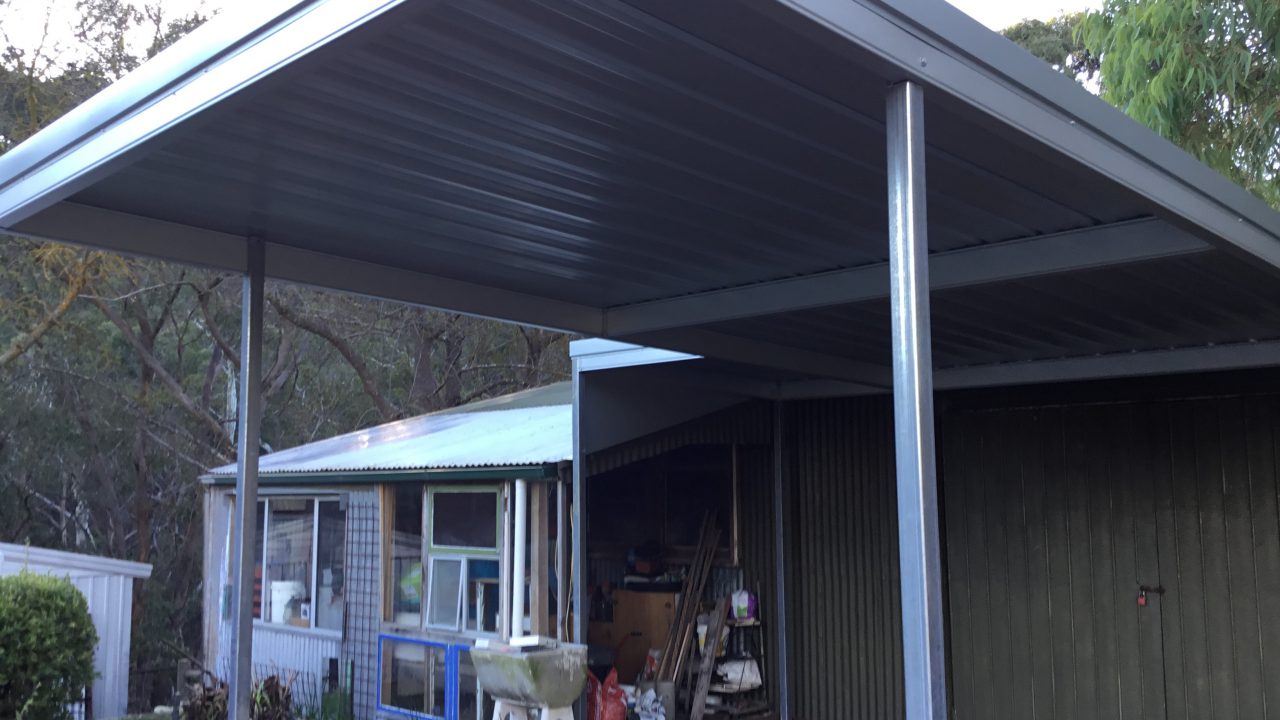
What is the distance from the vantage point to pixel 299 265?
5.13 meters

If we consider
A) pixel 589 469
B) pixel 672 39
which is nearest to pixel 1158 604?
pixel 589 469

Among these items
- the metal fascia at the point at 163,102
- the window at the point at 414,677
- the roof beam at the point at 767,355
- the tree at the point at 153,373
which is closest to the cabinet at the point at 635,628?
the window at the point at 414,677

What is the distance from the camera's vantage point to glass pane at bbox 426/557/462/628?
31.2 ft

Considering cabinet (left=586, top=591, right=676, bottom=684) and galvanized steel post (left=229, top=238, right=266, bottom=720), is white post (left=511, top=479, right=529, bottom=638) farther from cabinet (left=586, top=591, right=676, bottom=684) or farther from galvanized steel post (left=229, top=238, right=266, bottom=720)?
galvanized steel post (left=229, top=238, right=266, bottom=720)

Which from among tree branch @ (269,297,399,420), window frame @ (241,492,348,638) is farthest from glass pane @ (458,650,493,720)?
tree branch @ (269,297,399,420)

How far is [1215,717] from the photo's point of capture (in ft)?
24.9

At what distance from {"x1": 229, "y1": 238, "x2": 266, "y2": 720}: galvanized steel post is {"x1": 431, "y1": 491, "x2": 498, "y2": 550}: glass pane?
463 centimetres

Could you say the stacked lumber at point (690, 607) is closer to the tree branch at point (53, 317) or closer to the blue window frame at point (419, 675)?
the blue window frame at point (419, 675)

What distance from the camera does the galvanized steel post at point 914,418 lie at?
269 centimetres

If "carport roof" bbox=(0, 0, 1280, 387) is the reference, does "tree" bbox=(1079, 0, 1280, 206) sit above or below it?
above

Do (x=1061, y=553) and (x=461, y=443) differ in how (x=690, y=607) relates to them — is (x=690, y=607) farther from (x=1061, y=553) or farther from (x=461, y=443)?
(x=1061, y=553)

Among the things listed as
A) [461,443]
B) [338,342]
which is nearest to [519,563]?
[461,443]

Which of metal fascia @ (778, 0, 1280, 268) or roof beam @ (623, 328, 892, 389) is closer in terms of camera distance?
metal fascia @ (778, 0, 1280, 268)

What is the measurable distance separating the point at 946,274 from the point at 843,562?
496 cm
